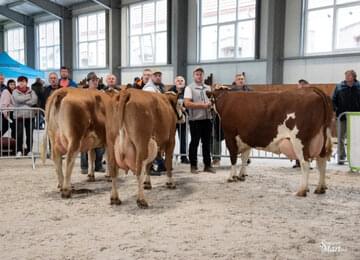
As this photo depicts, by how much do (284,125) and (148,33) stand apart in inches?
615

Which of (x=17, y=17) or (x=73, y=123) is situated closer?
(x=73, y=123)

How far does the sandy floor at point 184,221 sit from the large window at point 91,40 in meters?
17.2

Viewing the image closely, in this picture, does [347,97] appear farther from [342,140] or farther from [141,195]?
[141,195]

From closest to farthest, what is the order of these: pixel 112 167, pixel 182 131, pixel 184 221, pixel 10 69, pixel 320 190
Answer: pixel 184 221, pixel 112 167, pixel 320 190, pixel 182 131, pixel 10 69

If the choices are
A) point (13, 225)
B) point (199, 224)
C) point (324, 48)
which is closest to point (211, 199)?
point (199, 224)

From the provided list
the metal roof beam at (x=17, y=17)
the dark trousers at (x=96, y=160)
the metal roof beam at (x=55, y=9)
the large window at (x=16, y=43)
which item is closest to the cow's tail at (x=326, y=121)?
the dark trousers at (x=96, y=160)

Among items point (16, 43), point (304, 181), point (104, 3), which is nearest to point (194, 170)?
point (304, 181)

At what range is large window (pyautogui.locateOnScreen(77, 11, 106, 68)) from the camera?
75.7 ft

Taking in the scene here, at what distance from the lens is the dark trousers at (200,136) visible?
294 inches

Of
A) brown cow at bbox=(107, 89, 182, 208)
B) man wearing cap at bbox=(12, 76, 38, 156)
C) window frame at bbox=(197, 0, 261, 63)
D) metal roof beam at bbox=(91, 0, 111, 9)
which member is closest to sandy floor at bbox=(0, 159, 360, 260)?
brown cow at bbox=(107, 89, 182, 208)

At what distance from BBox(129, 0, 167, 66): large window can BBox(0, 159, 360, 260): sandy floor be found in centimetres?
1389

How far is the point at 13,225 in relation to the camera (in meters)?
4.39

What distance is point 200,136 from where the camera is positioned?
24.7ft

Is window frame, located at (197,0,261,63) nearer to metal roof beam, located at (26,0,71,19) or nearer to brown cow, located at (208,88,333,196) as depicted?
brown cow, located at (208,88,333,196)
